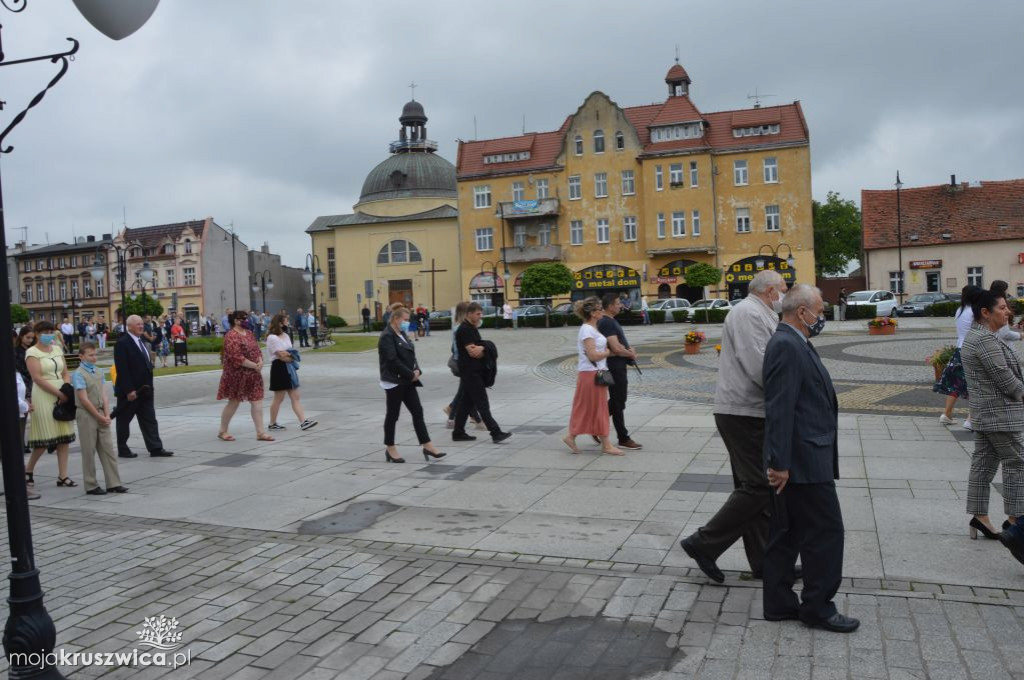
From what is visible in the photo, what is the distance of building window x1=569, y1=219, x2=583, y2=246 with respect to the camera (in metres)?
60.1

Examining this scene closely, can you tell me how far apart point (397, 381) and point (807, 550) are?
596 centimetres

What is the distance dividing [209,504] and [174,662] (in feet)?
12.3

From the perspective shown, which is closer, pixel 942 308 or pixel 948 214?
pixel 942 308

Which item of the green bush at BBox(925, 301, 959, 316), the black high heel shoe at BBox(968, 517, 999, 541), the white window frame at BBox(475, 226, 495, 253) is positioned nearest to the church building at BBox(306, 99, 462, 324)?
the white window frame at BBox(475, 226, 495, 253)

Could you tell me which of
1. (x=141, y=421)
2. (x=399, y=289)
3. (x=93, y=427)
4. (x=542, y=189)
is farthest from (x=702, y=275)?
(x=93, y=427)

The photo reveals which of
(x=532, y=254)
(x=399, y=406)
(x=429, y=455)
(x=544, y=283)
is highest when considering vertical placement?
(x=532, y=254)

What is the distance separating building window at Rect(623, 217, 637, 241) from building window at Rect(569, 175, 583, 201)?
12.3ft

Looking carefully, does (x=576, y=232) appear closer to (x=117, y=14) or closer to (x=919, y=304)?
(x=919, y=304)

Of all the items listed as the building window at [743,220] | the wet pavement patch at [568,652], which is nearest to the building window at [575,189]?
the building window at [743,220]

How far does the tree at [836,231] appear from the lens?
8062 centimetres

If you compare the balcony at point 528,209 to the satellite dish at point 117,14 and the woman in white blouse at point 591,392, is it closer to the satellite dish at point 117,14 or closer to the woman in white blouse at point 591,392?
the woman in white blouse at point 591,392

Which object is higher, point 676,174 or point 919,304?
point 676,174

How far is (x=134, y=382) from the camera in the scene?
10438mm

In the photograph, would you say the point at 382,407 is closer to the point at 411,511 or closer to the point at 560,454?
the point at 560,454
